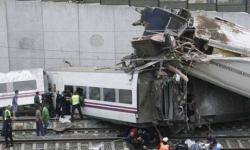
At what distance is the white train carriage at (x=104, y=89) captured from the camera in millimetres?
25203


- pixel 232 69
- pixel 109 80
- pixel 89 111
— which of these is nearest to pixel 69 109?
pixel 89 111

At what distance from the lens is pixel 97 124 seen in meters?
→ 27.5

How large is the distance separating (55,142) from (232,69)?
23.3 feet

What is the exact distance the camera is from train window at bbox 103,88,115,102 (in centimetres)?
2613

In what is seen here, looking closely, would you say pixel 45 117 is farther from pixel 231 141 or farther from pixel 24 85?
pixel 231 141

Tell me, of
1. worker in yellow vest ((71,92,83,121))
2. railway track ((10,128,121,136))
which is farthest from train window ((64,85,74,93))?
railway track ((10,128,121,136))

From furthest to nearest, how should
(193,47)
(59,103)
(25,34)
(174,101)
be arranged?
(25,34) → (59,103) → (193,47) → (174,101)

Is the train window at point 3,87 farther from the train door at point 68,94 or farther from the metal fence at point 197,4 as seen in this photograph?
the metal fence at point 197,4

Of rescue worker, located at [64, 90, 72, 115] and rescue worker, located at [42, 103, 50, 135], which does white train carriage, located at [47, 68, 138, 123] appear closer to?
rescue worker, located at [64, 90, 72, 115]

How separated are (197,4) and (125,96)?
914 centimetres

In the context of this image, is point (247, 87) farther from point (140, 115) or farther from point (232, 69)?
point (140, 115)

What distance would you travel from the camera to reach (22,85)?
29.2 metres

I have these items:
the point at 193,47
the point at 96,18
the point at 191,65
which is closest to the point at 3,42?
the point at 96,18

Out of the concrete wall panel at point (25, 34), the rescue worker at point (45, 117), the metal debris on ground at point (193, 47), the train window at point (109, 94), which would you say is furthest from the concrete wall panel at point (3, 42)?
the metal debris on ground at point (193, 47)
